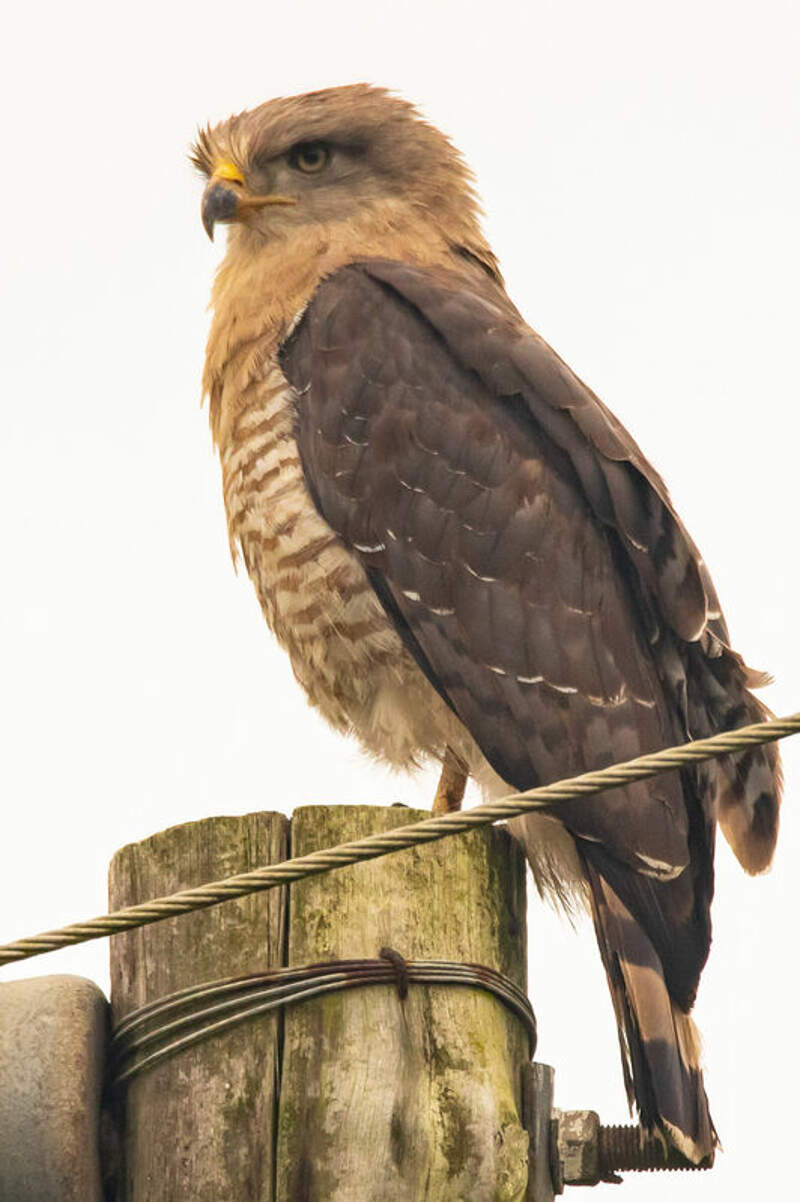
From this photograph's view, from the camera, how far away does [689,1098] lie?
3.97 m

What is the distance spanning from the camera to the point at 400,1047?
132 inches

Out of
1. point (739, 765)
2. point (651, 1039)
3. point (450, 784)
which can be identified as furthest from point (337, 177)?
point (651, 1039)

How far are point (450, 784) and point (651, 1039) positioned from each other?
1364 mm

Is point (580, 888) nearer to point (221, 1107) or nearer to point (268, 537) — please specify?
point (268, 537)

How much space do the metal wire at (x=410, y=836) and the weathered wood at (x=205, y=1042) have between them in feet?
0.82

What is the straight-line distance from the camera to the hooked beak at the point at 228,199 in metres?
6.29

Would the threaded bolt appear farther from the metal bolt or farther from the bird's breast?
the bird's breast

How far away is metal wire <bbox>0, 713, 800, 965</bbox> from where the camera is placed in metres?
3.05

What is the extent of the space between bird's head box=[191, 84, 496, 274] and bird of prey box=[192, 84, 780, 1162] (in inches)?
14.8

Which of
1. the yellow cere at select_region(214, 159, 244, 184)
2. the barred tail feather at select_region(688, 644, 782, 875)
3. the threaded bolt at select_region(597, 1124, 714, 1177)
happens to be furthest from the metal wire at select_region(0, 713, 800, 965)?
the yellow cere at select_region(214, 159, 244, 184)

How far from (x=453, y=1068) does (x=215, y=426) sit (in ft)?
9.26

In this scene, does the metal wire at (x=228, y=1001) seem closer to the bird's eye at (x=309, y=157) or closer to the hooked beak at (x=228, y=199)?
the hooked beak at (x=228, y=199)

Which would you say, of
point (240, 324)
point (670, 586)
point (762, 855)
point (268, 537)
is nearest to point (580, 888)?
point (762, 855)

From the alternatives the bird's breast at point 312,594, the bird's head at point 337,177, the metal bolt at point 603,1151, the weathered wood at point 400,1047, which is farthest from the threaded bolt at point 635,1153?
the bird's head at point 337,177
